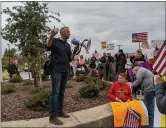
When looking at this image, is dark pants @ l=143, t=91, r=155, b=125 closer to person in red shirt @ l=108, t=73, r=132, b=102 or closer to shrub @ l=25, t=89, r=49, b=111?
person in red shirt @ l=108, t=73, r=132, b=102

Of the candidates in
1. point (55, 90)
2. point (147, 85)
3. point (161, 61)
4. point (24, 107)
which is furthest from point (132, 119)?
point (161, 61)

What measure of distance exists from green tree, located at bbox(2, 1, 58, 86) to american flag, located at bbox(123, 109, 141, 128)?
472cm

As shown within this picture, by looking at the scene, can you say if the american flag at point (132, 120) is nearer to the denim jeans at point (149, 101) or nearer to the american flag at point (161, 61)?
the denim jeans at point (149, 101)

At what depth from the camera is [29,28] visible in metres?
10.5

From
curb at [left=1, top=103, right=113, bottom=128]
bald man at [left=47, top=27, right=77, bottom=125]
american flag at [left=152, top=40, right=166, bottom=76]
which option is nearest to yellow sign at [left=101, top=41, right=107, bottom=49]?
curb at [left=1, top=103, right=113, bottom=128]

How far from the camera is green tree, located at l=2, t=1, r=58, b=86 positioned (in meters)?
10.5

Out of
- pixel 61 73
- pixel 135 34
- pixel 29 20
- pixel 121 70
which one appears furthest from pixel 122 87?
pixel 135 34

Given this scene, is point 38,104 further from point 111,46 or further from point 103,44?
point 103,44

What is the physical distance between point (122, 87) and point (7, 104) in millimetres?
2829

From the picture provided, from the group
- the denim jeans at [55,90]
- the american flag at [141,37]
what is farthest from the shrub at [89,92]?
the american flag at [141,37]

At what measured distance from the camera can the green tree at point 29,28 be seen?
10492mm

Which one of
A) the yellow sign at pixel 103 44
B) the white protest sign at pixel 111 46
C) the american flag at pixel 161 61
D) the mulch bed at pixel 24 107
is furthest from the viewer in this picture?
the yellow sign at pixel 103 44

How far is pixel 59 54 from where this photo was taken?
633cm

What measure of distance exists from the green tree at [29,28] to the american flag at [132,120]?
4.72m
